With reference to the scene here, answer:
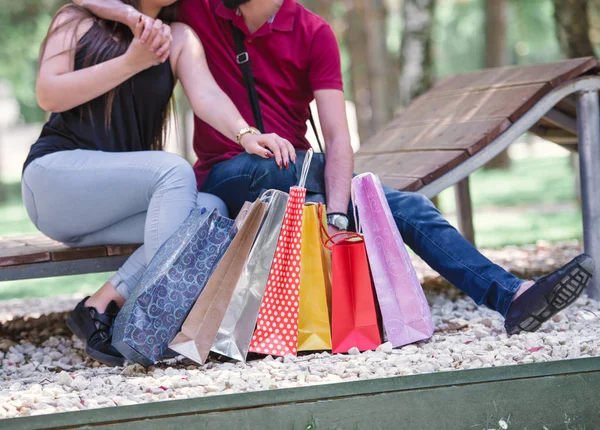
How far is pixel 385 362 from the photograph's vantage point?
3.09 metres

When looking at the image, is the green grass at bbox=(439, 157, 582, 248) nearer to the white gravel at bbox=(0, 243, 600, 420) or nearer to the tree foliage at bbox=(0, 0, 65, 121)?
the white gravel at bbox=(0, 243, 600, 420)

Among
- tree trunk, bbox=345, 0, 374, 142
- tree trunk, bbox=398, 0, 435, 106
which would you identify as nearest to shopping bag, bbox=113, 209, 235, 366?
tree trunk, bbox=398, 0, 435, 106

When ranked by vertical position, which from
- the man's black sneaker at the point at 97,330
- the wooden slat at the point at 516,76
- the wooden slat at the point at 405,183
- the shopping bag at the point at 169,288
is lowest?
the man's black sneaker at the point at 97,330

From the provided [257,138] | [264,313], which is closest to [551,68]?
[257,138]

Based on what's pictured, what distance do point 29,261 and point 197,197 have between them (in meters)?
0.84

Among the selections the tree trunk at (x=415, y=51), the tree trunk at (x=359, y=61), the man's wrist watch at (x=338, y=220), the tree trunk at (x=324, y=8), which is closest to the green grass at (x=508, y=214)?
the tree trunk at (x=415, y=51)

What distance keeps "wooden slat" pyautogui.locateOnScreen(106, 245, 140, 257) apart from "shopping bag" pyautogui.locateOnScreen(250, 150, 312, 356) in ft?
Answer: 2.66

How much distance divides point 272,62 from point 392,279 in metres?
1.21

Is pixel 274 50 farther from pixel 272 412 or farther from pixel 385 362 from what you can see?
pixel 272 412

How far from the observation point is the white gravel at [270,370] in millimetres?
2820

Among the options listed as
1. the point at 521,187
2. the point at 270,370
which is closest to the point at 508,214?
the point at 521,187

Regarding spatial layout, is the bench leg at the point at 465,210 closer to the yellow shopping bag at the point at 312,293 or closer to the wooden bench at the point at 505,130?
the wooden bench at the point at 505,130

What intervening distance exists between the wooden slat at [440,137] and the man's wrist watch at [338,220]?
3.39 feet

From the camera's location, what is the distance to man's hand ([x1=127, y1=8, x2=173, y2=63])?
356cm
